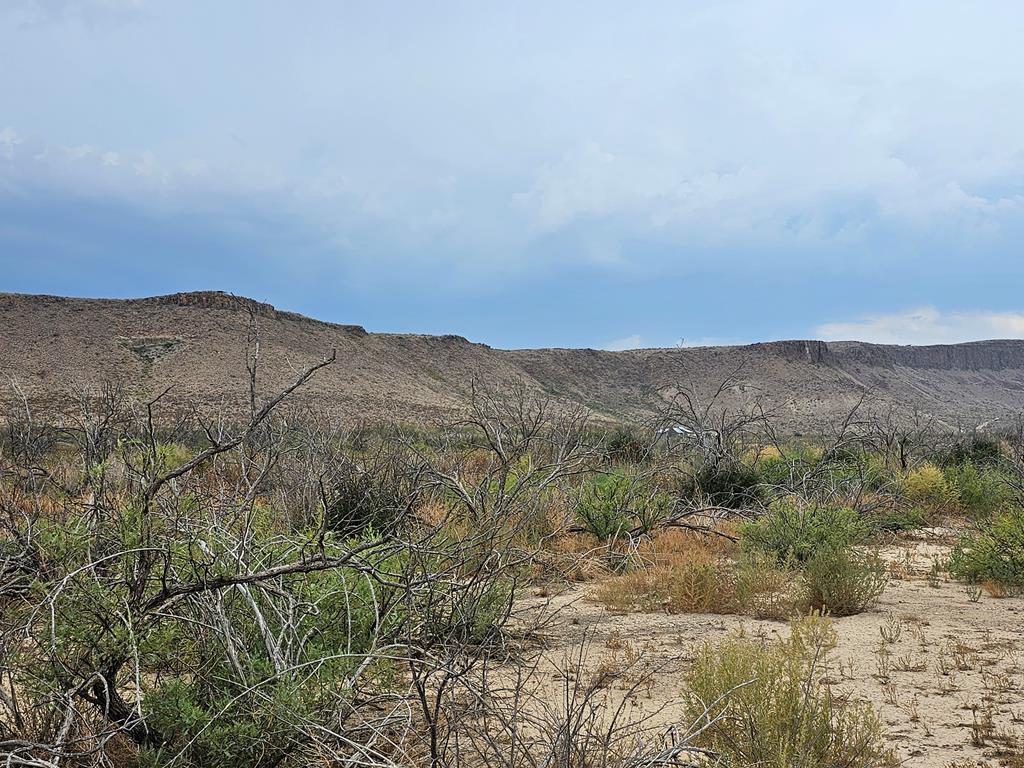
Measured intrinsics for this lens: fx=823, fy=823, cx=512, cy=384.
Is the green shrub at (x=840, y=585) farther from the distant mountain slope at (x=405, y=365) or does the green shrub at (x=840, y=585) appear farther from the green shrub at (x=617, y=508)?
the distant mountain slope at (x=405, y=365)

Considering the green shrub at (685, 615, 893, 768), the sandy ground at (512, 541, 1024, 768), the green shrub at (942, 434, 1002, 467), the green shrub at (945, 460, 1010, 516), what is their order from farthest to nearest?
the green shrub at (942, 434, 1002, 467)
the green shrub at (945, 460, 1010, 516)
the sandy ground at (512, 541, 1024, 768)
the green shrub at (685, 615, 893, 768)

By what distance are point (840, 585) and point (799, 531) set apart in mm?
2252

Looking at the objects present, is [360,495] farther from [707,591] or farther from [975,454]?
[975,454]

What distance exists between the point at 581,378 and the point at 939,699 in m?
81.8

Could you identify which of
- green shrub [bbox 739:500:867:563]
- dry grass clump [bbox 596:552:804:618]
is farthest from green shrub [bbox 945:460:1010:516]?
dry grass clump [bbox 596:552:804:618]

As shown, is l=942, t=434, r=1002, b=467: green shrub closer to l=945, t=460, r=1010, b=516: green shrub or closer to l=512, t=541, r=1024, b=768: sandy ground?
l=945, t=460, r=1010, b=516: green shrub

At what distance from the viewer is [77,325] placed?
60.3m

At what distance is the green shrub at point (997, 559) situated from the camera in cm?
845

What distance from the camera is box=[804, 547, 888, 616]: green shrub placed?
7.59m

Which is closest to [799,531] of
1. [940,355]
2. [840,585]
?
[840,585]

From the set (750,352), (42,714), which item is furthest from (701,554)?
(750,352)

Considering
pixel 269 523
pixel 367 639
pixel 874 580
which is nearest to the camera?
pixel 367 639

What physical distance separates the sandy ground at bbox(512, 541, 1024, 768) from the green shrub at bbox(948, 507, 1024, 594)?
296mm

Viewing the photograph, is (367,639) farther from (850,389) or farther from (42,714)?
(850,389)
